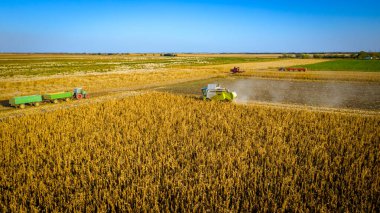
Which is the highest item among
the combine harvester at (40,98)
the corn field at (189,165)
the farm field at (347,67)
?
the farm field at (347,67)

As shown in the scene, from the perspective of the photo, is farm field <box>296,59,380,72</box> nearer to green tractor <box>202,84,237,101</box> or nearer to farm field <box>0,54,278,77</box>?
farm field <box>0,54,278,77</box>

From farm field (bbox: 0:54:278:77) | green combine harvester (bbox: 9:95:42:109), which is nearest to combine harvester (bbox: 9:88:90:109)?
green combine harvester (bbox: 9:95:42:109)

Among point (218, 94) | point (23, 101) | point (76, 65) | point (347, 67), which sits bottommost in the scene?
point (23, 101)

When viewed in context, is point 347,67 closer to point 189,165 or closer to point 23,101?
point 189,165

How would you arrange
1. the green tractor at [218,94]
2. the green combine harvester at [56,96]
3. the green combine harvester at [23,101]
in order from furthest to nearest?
1. the green tractor at [218,94]
2. the green combine harvester at [56,96]
3. the green combine harvester at [23,101]

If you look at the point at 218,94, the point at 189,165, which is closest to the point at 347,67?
the point at 218,94

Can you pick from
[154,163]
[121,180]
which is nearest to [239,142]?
[154,163]

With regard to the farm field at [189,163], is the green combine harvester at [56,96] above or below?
above

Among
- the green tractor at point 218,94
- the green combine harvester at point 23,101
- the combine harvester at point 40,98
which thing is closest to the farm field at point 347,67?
the green tractor at point 218,94

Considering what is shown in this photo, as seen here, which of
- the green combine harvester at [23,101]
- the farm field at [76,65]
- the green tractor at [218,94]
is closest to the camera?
the green combine harvester at [23,101]

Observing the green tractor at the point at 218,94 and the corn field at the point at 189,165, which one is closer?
the corn field at the point at 189,165

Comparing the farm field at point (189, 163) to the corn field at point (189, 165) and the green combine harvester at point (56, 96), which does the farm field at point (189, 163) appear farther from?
the green combine harvester at point (56, 96)
